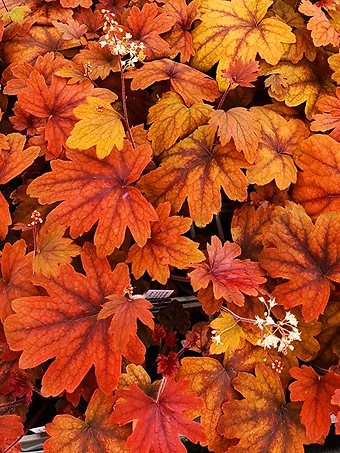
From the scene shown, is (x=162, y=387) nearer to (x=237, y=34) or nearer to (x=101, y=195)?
(x=101, y=195)

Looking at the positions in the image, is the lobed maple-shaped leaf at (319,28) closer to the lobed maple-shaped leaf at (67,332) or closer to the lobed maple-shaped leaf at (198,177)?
the lobed maple-shaped leaf at (198,177)

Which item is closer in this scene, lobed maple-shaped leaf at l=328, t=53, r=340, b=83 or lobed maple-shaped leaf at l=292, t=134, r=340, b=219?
lobed maple-shaped leaf at l=292, t=134, r=340, b=219

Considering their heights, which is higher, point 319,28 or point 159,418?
point 319,28

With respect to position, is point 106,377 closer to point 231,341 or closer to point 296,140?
point 231,341

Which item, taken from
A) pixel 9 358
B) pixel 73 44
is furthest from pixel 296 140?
pixel 9 358

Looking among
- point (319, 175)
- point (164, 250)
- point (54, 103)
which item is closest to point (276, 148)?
point (319, 175)

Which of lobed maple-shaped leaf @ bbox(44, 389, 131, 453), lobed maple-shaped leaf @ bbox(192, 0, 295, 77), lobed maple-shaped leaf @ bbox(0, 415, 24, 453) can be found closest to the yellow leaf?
lobed maple-shaped leaf @ bbox(192, 0, 295, 77)

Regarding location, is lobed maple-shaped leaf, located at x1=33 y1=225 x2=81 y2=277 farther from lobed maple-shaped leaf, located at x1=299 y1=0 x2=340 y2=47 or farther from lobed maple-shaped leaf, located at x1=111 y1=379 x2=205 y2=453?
lobed maple-shaped leaf, located at x1=299 y1=0 x2=340 y2=47
